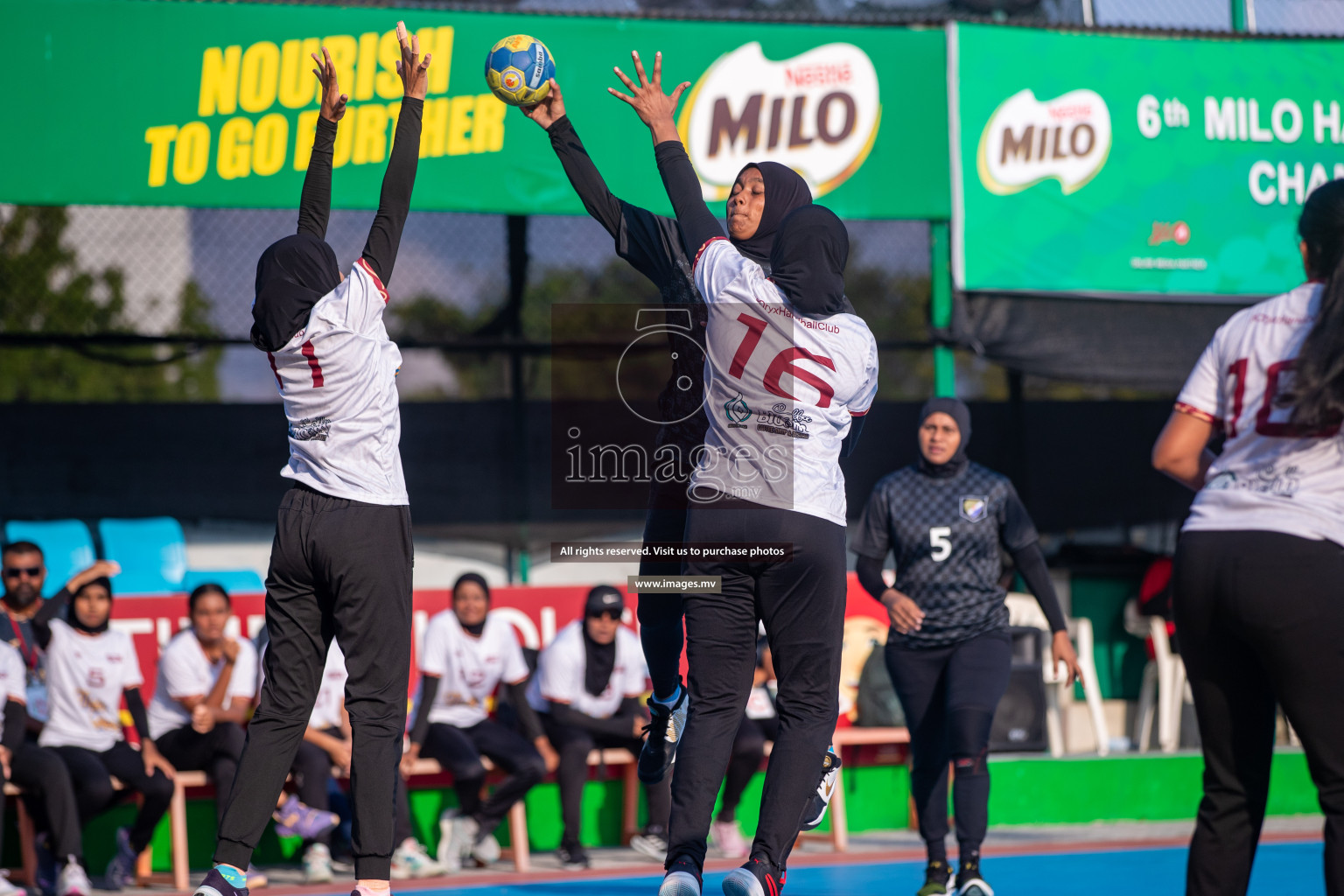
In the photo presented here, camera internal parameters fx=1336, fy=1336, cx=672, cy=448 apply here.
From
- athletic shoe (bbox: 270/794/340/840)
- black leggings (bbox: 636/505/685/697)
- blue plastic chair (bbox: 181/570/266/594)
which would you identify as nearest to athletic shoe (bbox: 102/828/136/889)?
athletic shoe (bbox: 270/794/340/840)

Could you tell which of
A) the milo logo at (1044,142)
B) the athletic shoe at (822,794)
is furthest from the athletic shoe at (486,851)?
the milo logo at (1044,142)

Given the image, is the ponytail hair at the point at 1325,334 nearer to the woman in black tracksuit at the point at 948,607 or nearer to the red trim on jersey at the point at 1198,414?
the red trim on jersey at the point at 1198,414

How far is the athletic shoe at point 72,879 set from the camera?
250 inches

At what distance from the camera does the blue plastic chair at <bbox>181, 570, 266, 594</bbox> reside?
8.58 metres

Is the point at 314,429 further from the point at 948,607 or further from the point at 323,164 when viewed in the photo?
the point at 948,607

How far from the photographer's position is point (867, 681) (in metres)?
8.44

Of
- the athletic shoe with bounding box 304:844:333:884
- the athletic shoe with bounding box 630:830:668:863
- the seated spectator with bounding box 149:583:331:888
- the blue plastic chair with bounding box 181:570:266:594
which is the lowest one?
the athletic shoe with bounding box 630:830:668:863

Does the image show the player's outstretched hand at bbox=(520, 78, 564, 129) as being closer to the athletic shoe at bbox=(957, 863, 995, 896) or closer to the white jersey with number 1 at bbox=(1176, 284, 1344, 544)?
the white jersey with number 1 at bbox=(1176, 284, 1344, 544)

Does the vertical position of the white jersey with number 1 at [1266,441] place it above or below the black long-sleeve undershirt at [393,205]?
below

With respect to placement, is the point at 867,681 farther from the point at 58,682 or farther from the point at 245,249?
the point at 245,249

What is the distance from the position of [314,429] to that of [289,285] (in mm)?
412

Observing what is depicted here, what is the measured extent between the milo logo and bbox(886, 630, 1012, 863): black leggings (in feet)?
11.9

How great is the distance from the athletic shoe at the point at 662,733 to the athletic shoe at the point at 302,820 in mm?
3046

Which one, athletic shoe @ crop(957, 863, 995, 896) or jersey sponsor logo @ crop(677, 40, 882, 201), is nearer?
athletic shoe @ crop(957, 863, 995, 896)
